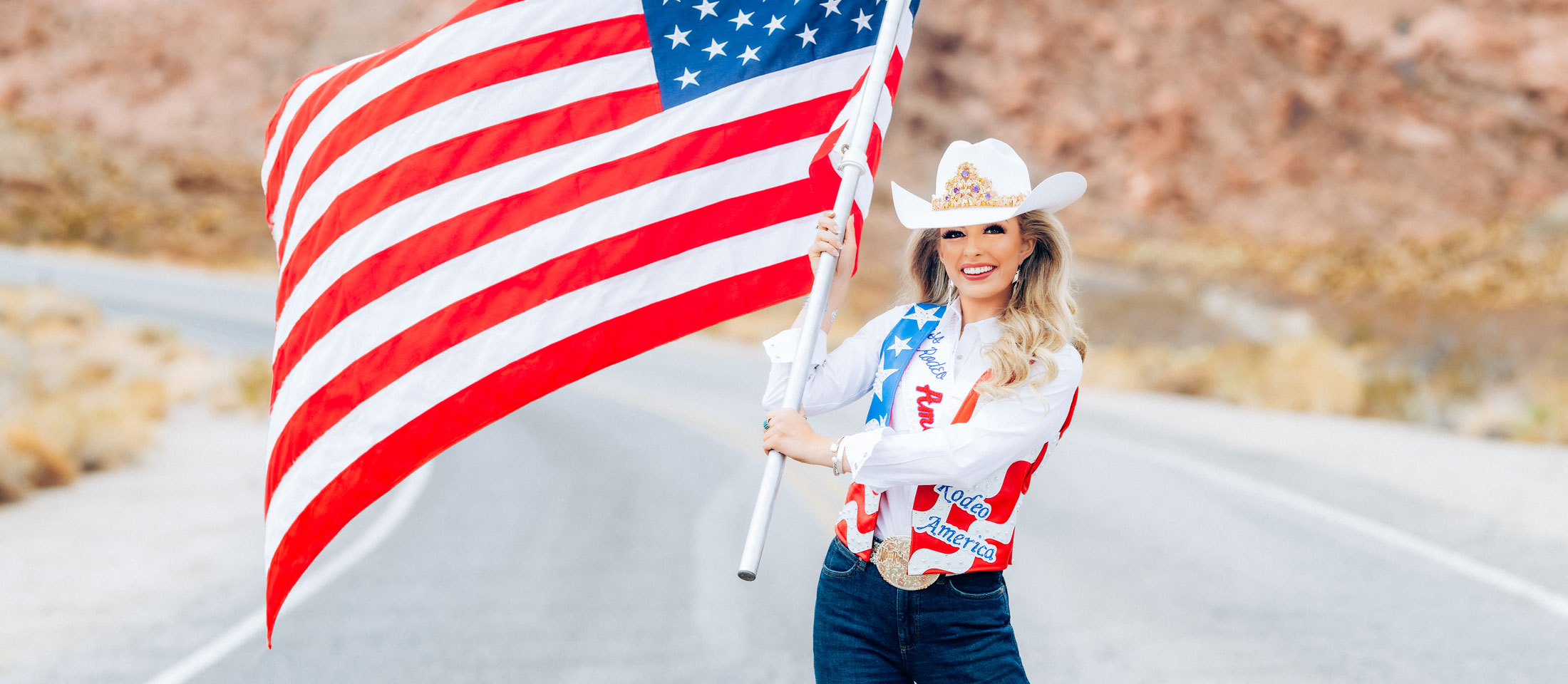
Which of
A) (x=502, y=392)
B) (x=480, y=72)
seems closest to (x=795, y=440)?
(x=502, y=392)

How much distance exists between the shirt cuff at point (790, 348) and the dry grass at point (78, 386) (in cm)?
988

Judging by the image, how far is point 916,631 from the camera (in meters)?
2.60

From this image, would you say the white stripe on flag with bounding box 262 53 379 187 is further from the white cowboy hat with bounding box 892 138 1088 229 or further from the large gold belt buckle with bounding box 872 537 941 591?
the large gold belt buckle with bounding box 872 537 941 591

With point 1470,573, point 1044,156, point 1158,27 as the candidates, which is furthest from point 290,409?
point 1158,27

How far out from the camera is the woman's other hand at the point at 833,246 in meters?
2.78

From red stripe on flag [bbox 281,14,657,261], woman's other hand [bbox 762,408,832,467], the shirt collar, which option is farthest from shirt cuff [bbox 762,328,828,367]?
red stripe on flag [bbox 281,14,657,261]

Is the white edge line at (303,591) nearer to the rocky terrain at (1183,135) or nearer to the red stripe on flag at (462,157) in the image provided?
the red stripe on flag at (462,157)

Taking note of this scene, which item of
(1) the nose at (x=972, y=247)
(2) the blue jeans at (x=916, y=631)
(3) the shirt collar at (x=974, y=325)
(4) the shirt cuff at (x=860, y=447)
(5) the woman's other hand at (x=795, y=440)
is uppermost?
(1) the nose at (x=972, y=247)

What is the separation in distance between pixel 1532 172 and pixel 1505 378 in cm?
3407

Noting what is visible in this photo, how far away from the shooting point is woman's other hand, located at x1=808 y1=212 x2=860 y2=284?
9.11 feet

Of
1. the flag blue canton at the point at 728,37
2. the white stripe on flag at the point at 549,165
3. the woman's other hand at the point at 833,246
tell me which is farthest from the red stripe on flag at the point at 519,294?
the woman's other hand at the point at 833,246

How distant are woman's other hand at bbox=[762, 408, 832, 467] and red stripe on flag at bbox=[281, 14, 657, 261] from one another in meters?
1.42

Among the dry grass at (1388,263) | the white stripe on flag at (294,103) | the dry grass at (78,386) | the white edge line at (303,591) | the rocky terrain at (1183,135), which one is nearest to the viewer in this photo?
the white stripe on flag at (294,103)

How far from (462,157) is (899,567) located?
175cm
